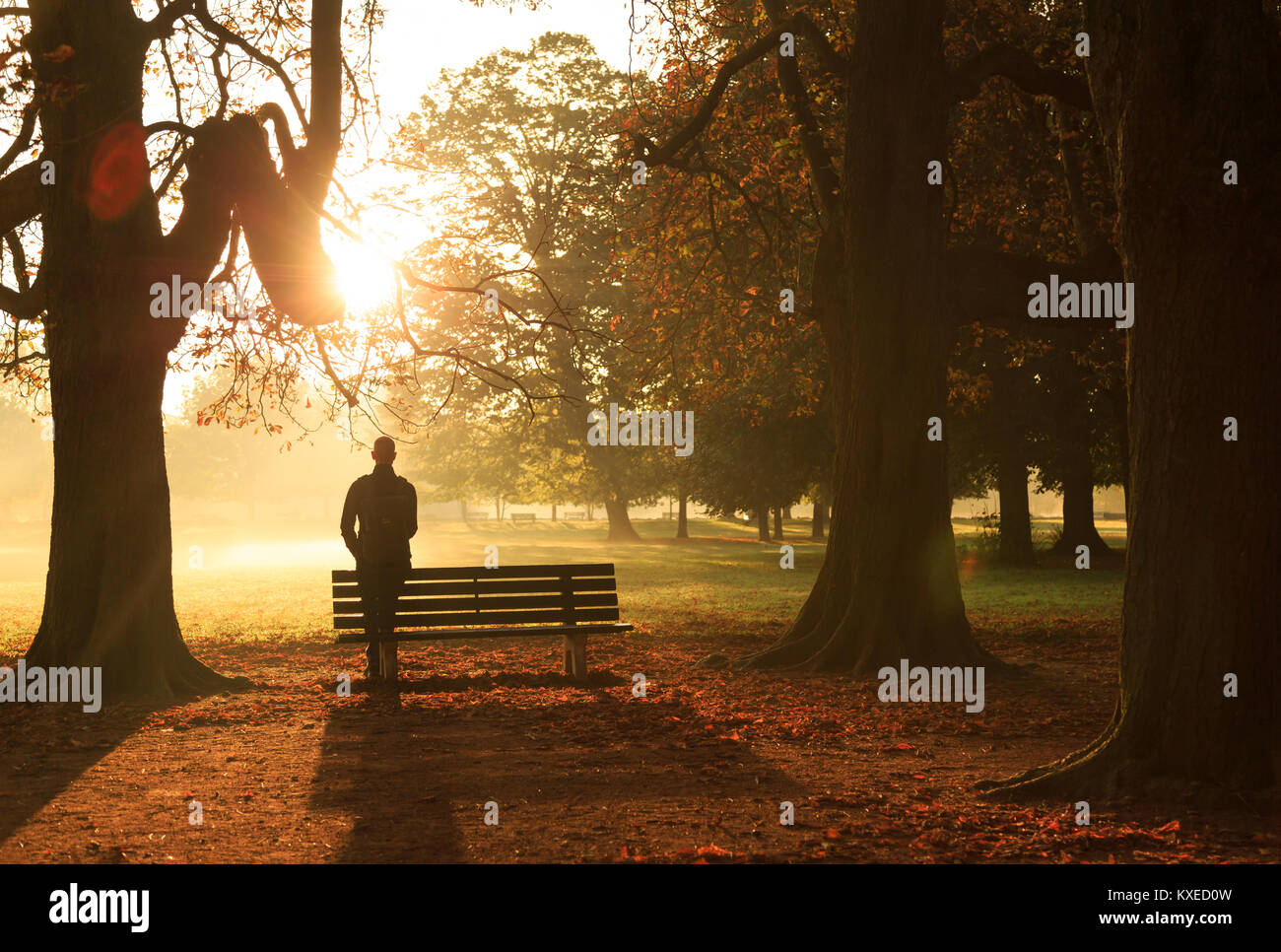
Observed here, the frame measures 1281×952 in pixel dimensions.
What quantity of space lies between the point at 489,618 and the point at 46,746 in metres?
3.87

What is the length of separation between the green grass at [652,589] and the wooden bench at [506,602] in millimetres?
5045

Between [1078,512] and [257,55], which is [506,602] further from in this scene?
[1078,512]

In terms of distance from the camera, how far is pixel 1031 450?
96.7 ft

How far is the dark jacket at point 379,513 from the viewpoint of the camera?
35.6 feet

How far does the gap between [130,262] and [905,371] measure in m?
7.19

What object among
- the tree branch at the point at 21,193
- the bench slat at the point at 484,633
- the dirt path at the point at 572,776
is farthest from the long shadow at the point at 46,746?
the tree branch at the point at 21,193

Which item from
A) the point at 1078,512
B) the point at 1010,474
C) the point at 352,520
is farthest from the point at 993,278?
the point at 1078,512

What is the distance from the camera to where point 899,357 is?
11.9 m

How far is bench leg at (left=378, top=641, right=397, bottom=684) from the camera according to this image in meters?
11.0

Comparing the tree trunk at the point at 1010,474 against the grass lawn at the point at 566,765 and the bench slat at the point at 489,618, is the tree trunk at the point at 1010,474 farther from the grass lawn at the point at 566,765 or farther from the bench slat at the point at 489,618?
the bench slat at the point at 489,618

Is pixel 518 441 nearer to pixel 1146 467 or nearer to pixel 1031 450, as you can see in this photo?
pixel 1031 450

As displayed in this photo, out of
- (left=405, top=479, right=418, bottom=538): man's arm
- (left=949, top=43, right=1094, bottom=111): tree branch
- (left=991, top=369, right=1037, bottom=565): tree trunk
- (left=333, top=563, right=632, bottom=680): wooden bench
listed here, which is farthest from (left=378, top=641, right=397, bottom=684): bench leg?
(left=991, top=369, right=1037, bottom=565): tree trunk
